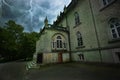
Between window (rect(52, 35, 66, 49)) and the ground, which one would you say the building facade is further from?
the ground

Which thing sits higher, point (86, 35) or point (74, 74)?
point (86, 35)

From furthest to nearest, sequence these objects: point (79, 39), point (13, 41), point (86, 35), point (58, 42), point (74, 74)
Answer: point (13, 41) → point (58, 42) → point (79, 39) → point (86, 35) → point (74, 74)

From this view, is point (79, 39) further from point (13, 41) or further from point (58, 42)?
point (13, 41)

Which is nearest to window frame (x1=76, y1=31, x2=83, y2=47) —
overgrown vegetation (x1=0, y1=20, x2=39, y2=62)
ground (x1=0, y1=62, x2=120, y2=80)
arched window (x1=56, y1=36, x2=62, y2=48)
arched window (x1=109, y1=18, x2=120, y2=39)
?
arched window (x1=56, y1=36, x2=62, y2=48)

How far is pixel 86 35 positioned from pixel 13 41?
2405cm

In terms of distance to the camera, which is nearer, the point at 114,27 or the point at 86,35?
the point at 114,27

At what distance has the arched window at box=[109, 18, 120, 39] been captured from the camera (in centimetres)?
798

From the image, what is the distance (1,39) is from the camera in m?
22.7

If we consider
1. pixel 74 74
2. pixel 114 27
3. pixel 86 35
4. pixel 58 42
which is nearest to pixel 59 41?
pixel 58 42

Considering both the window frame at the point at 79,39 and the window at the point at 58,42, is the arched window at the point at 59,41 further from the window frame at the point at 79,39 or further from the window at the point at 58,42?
the window frame at the point at 79,39

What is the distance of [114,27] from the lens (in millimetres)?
→ 8289

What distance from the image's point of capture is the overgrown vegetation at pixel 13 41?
23.1 m

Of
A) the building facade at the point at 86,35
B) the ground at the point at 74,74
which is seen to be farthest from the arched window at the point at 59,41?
the ground at the point at 74,74

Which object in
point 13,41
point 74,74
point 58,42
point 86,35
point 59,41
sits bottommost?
point 74,74
